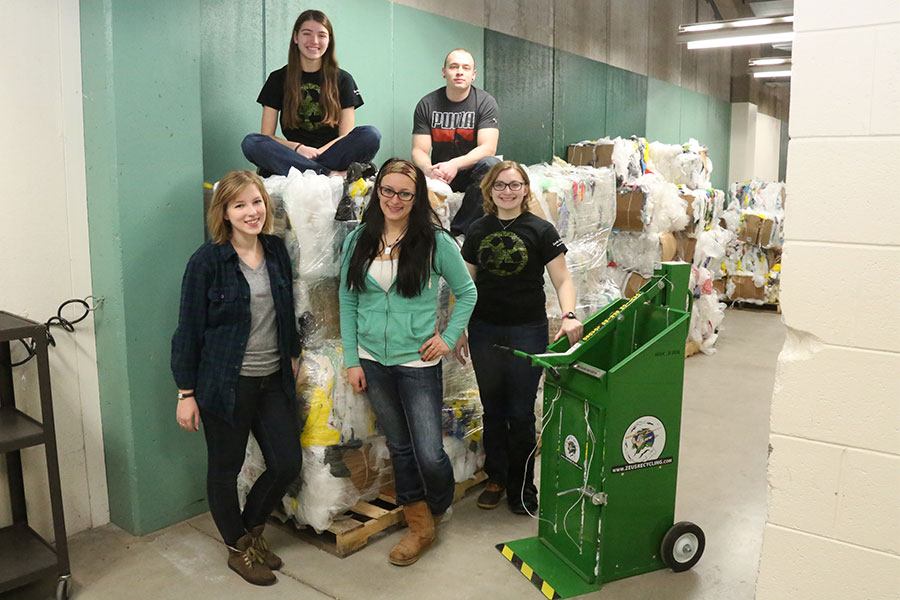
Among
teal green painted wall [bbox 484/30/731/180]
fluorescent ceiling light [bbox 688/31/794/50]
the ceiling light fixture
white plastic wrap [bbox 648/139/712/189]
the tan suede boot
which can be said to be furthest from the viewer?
the ceiling light fixture

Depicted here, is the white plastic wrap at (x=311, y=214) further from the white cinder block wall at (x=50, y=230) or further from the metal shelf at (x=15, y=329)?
the metal shelf at (x=15, y=329)

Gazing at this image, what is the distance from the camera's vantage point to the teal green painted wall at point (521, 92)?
5535mm

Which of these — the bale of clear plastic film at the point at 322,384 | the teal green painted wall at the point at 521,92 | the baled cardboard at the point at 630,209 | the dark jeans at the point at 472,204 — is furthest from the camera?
the baled cardboard at the point at 630,209

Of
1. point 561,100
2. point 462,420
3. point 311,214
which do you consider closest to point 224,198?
point 311,214

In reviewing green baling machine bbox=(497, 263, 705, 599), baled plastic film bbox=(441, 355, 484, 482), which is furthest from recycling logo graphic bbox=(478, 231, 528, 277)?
baled plastic film bbox=(441, 355, 484, 482)

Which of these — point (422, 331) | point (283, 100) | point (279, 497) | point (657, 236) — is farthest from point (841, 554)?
point (657, 236)

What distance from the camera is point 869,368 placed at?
171 cm

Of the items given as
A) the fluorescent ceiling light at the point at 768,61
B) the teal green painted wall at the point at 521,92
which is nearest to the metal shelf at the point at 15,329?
the teal green painted wall at the point at 521,92

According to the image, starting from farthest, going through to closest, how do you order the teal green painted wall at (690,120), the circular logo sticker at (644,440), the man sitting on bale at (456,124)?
the teal green painted wall at (690,120)
the man sitting on bale at (456,124)
the circular logo sticker at (644,440)

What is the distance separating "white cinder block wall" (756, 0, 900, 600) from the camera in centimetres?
166

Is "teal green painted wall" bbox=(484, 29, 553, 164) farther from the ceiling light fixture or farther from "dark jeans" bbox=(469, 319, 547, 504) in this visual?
the ceiling light fixture

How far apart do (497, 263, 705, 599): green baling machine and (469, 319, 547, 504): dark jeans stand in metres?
0.31

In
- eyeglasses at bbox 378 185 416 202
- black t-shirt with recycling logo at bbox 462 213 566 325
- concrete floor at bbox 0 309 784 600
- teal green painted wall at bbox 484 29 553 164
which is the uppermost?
teal green painted wall at bbox 484 29 553 164

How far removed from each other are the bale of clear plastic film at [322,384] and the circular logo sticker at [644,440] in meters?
1.12
